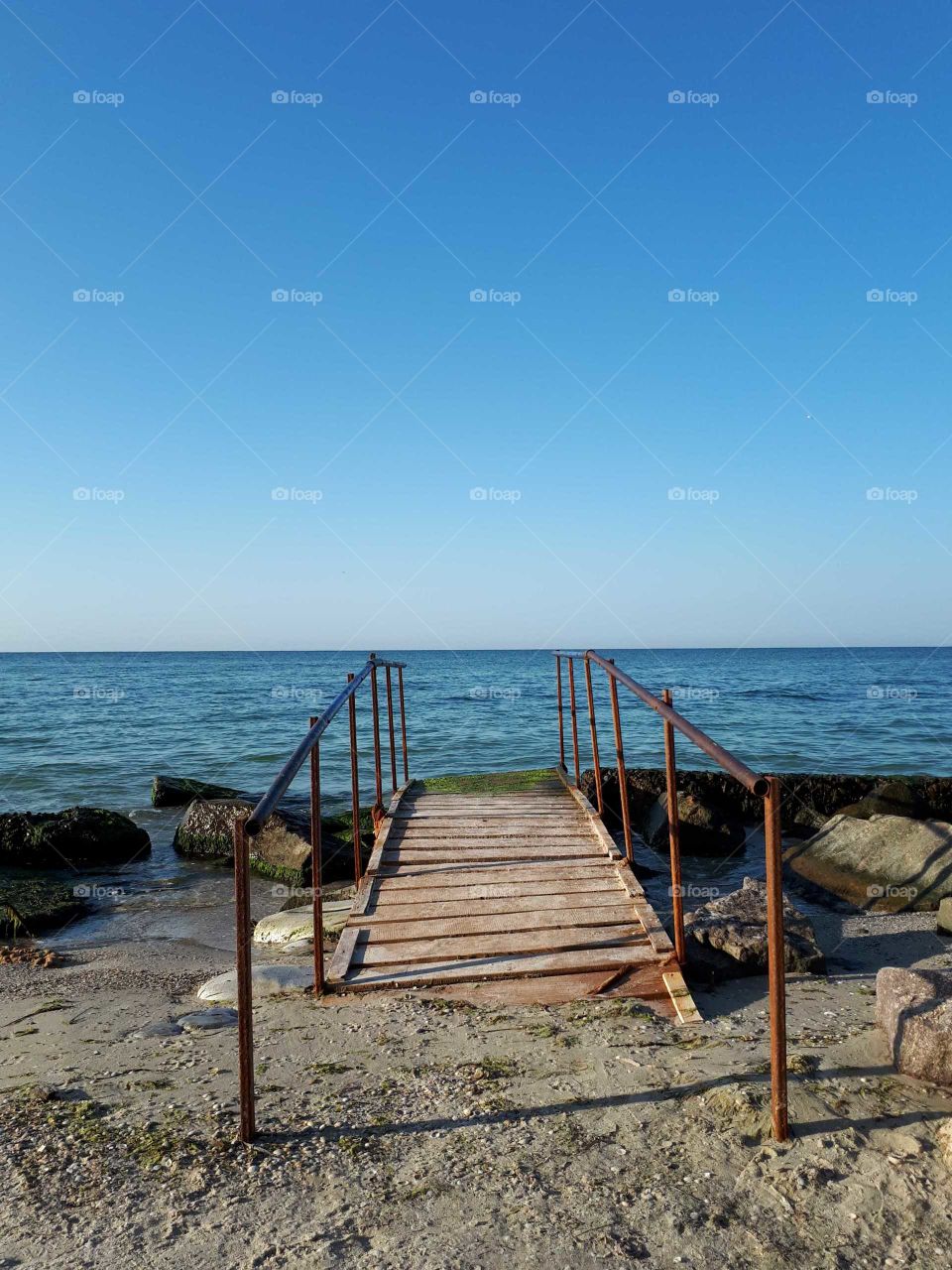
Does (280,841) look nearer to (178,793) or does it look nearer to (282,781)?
(178,793)

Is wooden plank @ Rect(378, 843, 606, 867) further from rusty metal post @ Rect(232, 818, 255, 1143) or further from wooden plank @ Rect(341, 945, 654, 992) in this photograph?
rusty metal post @ Rect(232, 818, 255, 1143)

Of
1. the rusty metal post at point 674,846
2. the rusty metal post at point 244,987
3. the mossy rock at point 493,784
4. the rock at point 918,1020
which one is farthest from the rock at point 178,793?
the rock at point 918,1020

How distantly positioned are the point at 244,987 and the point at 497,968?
1832 millimetres

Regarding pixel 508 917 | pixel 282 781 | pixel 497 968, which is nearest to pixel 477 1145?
pixel 282 781

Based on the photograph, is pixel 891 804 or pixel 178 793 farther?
pixel 178 793

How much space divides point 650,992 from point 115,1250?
8.54ft

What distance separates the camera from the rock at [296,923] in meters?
6.50

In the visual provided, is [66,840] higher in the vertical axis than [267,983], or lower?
lower

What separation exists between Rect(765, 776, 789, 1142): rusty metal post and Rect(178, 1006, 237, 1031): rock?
2443 mm

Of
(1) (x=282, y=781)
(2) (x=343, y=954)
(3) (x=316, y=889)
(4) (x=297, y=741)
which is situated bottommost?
(4) (x=297, y=741)

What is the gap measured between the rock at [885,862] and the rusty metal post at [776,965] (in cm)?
508

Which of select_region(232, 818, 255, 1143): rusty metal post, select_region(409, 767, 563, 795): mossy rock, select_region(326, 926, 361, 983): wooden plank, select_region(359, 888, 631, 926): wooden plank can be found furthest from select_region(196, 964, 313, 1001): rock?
select_region(409, 767, 563, 795): mossy rock

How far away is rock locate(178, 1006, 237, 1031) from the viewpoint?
4.11 metres

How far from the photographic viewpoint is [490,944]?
15.9ft
